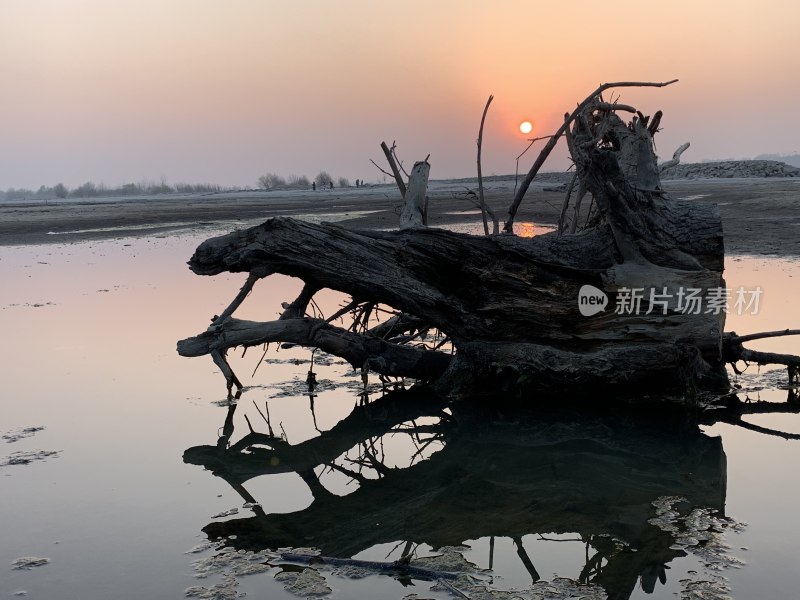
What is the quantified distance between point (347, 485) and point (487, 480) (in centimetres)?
99

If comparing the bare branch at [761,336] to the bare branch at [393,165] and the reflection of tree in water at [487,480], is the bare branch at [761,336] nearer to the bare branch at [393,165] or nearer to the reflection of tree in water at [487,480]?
the reflection of tree in water at [487,480]

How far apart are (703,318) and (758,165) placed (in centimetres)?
5116

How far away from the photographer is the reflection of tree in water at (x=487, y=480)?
491cm

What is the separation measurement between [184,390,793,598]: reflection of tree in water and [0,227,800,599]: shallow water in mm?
19

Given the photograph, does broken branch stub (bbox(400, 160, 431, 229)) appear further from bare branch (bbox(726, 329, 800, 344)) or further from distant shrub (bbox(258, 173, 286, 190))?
distant shrub (bbox(258, 173, 286, 190))

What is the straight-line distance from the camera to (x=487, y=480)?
19.5ft

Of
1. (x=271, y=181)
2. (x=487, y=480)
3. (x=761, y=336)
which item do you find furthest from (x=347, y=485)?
(x=271, y=181)

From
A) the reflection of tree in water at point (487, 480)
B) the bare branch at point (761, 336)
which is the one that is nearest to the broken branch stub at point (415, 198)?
the reflection of tree in water at point (487, 480)

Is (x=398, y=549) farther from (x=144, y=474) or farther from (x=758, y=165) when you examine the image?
(x=758, y=165)

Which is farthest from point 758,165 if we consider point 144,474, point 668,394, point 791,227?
point 144,474

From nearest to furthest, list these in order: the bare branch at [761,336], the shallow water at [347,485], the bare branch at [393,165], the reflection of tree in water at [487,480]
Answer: the shallow water at [347,485] → the reflection of tree in water at [487,480] → the bare branch at [761,336] → the bare branch at [393,165]

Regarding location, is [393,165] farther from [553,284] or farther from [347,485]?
[347,485]

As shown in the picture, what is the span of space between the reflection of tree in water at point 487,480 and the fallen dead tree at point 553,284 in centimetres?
47

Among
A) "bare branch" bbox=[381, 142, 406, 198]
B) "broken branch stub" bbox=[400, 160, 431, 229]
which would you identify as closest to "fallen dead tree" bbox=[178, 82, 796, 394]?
"broken branch stub" bbox=[400, 160, 431, 229]
